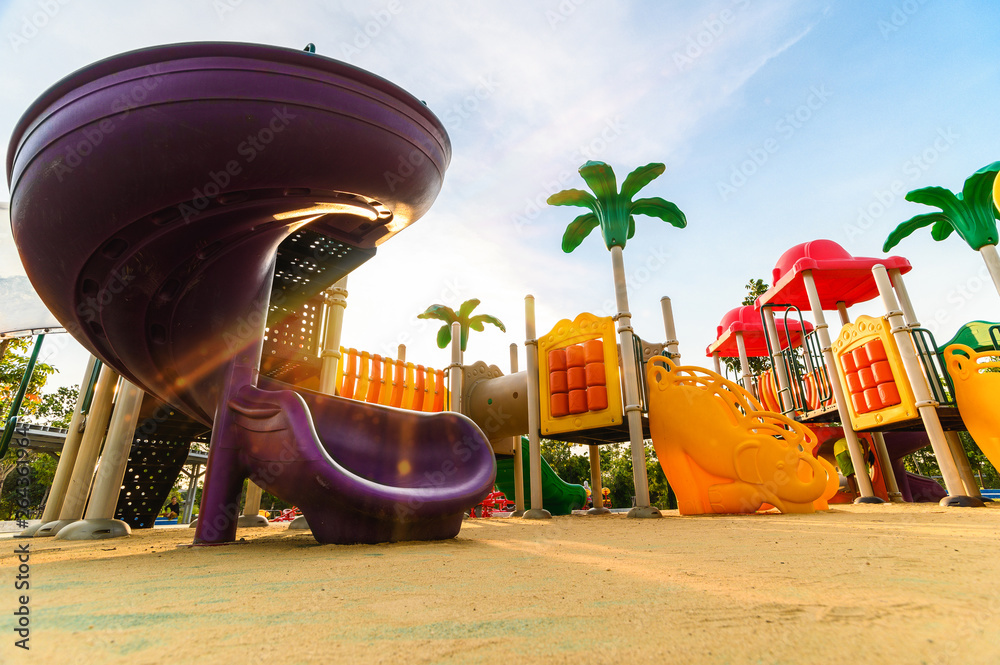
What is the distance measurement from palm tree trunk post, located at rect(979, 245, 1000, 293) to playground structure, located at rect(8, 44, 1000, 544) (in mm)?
1924

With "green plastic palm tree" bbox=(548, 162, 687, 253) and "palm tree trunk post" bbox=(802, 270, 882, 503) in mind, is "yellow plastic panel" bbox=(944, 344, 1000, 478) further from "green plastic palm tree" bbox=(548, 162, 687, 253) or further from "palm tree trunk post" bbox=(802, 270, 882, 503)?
"green plastic palm tree" bbox=(548, 162, 687, 253)

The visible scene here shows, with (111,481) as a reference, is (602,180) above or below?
above

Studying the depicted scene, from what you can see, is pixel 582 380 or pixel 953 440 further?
pixel 953 440

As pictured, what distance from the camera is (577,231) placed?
894 cm

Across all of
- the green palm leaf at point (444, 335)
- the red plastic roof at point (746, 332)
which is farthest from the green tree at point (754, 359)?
the green palm leaf at point (444, 335)

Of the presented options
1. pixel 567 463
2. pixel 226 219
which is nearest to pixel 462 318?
pixel 226 219

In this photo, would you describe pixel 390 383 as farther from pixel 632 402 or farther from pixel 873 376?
pixel 873 376

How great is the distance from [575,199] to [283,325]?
5.58m

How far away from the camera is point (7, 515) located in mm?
27625

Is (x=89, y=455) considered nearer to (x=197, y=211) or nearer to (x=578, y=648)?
(x=197, y=211)

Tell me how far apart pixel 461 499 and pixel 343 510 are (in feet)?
2.51

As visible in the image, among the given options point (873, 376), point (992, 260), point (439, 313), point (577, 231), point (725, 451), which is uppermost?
point (439, 313)

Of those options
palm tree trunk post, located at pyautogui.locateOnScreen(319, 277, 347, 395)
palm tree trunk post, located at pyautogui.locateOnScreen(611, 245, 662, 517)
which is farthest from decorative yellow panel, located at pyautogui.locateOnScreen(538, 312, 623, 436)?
palm tree trunk post, located at pyautogui.locateOnScreen(319, 277, 347, 395)

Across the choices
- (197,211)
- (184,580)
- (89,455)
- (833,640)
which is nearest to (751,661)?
(833,640)
